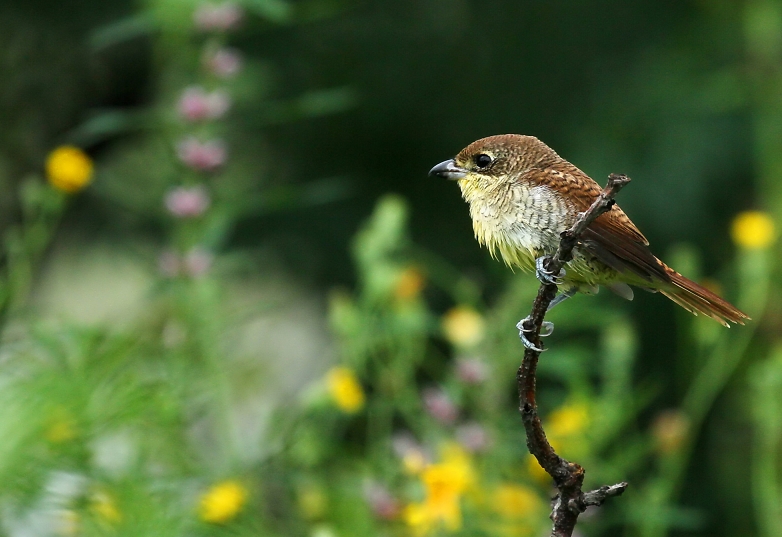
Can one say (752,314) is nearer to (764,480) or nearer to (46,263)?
(764,480)

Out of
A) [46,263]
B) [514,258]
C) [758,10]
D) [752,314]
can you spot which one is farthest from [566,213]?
[46,263]

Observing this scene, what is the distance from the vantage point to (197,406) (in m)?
2.77

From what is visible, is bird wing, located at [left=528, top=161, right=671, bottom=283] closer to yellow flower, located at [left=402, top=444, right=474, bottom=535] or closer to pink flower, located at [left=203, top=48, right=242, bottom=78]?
yellow flower, located at [left=402, top=444, right=474, bottom=535]

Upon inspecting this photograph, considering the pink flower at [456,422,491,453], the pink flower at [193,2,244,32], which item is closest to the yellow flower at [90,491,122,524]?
the pink flower at [456,422,491,453]

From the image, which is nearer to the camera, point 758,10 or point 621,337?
point 621,337

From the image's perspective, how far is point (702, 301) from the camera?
1.83 m

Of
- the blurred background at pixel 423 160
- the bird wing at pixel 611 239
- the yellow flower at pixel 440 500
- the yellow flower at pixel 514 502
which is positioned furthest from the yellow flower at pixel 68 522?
the bird wing at pixel 611 239

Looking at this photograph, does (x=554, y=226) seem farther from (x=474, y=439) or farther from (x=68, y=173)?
(x=68, y=173)

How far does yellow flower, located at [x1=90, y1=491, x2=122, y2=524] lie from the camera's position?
2211 millimetres

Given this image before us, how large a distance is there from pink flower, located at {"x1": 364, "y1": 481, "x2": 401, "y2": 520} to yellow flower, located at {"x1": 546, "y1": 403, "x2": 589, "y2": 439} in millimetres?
461

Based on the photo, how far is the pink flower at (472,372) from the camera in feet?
8.90

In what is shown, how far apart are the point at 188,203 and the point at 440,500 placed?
0.99 meters

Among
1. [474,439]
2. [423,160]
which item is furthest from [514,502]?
[423,160]

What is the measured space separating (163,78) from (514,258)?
2.11 metres
